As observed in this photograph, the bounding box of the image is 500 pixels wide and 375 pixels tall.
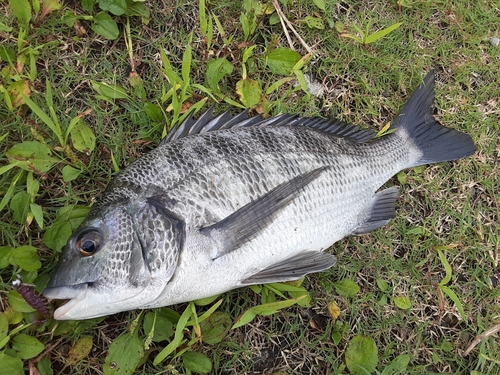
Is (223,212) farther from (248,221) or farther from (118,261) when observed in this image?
(118,261)

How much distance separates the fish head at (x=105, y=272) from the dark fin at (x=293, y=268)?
54 cm

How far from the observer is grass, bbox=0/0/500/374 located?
8.13ft

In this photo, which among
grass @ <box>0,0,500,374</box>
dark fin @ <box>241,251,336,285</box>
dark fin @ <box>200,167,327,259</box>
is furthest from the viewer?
grass @ <box>0,0,500,374</box>

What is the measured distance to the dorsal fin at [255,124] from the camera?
237 centimetres

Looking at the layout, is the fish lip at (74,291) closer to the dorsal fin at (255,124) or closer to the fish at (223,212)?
the fish at (223,212)

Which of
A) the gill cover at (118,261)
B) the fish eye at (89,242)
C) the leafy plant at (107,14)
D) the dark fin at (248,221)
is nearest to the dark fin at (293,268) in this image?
the dark fin at (248,221)

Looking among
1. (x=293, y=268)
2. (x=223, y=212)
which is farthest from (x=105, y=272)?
(x=293, y=268)

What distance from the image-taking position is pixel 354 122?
305cm

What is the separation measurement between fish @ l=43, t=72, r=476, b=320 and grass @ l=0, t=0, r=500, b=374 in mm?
368

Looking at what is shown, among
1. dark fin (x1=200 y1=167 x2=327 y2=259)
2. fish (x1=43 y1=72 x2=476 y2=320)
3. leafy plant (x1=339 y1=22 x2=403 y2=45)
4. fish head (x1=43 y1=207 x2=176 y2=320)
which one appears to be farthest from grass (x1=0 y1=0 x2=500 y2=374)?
dark fin (x1=200 y1=167 x2=327 y2=259)

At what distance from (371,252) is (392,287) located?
29 centimetres

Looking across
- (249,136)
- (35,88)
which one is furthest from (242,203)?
(35,88)

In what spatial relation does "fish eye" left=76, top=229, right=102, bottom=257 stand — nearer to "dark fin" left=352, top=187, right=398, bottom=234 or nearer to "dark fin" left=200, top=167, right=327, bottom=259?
"dark fin" left=200, top=167, right=327, bottom=259

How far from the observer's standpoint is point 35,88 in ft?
8.51
